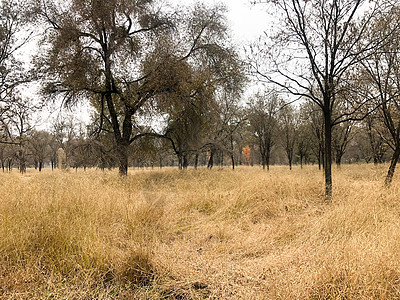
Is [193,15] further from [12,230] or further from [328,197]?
[12,230]

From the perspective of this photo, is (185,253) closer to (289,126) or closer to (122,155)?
(122,155)

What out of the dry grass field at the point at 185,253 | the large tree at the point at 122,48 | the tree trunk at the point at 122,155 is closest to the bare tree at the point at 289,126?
the large tree at the point at 122,48

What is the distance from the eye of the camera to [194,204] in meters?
5.85

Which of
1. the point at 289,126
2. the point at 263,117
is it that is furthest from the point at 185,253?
the point at 289,126

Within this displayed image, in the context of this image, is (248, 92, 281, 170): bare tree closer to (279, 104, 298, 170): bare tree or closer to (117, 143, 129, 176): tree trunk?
(279, 104, 298, 170): bare tree

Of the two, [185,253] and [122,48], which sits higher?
[122,48]

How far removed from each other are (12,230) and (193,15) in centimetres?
1225

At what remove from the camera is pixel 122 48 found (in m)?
11.0

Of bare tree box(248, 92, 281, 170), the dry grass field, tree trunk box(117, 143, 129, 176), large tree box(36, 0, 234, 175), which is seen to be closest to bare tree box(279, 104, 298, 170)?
bare tree box(248, 92, 281, 170)

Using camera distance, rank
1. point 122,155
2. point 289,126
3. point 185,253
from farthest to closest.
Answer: point 289,126
point 122,155
point 185,253

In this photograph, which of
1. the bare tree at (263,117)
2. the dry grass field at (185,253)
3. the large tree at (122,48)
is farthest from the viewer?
the bare tree at (263,117)

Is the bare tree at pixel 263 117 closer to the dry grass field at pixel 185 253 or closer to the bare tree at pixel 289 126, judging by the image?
the bare tree at pixel 289 126

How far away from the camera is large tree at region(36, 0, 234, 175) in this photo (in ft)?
31.0

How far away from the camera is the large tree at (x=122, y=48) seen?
9.46 metres
